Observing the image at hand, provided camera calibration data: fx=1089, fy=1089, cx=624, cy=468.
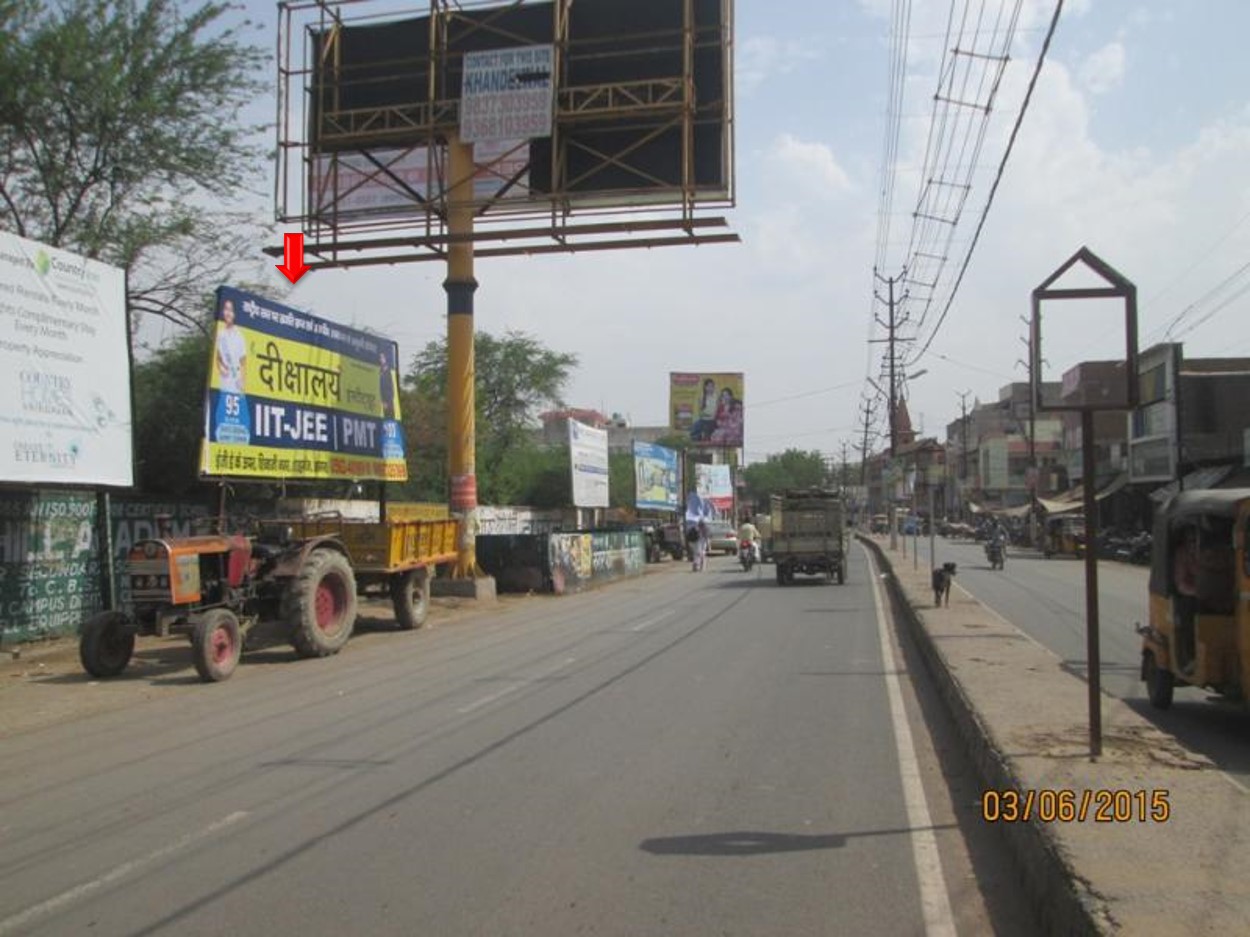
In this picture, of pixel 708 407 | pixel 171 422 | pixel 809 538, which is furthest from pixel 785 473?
pixel 171 422

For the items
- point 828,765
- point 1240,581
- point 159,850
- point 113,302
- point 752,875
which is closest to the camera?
point 752,875

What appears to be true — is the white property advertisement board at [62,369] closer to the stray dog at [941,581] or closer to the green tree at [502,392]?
the stray dog at [941,581]

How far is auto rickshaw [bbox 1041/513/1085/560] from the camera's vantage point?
50625 mm

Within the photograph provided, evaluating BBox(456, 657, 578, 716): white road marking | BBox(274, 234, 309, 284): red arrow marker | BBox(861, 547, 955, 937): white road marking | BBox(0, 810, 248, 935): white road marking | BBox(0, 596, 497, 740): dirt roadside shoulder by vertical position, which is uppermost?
BBox(274, 234, 309, 284): red arrow marker

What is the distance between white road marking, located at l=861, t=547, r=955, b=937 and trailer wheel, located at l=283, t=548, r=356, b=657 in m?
7.79

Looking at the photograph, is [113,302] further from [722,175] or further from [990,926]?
[990,926]

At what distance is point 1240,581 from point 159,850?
313 inches

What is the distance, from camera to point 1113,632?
1711 centimetres

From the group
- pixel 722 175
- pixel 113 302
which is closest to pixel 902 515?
pixel 722 175

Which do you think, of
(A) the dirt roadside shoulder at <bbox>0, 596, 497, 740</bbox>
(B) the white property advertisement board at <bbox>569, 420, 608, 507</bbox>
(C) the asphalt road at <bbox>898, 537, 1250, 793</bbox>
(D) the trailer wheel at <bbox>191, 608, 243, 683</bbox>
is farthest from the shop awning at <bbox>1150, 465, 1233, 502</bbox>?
(D) the trailer wheel at <bbox>191, 608, 243, 683</bbox>

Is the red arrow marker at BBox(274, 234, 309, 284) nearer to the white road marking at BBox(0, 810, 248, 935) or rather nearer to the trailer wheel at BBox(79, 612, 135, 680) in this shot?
the trailer wheel at BBox(79, 612, 135, 680)

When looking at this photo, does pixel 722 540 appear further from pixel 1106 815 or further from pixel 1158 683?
pixel 1106 815

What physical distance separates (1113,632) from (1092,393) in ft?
37.5

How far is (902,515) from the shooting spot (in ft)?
332
